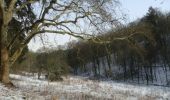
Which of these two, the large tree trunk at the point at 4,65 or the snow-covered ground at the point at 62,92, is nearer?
the snow-covered ground at the point at 62,92

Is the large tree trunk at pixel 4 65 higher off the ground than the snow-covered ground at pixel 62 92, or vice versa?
the large tree trunk at pixel 4 65

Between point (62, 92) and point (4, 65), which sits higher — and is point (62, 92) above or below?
below

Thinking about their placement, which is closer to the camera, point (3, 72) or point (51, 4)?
point (3, 72)

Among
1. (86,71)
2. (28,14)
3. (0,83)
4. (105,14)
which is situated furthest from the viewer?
(86,71)

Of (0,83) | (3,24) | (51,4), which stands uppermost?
(51,4)

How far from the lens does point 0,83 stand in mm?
19547

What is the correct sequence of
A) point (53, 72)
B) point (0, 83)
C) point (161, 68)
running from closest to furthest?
point (0, 83) → point (53, 72) → point (161, 68)

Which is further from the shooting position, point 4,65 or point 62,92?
point 62,92

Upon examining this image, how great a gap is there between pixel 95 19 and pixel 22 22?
4947 millimetres

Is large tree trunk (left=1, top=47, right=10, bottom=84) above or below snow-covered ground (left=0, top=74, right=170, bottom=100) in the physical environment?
above

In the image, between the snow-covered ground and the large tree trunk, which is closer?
the snow-covered ground

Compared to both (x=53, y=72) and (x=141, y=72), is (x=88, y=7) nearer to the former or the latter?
(x=53, y=72)

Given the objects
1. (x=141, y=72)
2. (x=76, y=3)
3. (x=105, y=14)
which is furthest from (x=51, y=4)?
(x=141, y=72)

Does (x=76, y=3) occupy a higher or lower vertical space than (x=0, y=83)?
Result: higher
